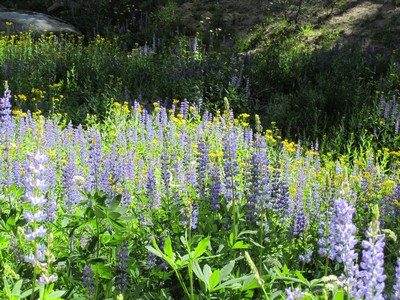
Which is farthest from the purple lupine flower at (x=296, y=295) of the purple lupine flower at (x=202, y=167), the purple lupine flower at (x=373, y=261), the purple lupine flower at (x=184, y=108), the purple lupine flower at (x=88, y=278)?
the purple lupine flower at (x=184, y=108)

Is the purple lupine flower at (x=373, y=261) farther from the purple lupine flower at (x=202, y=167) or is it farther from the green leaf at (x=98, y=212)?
the purple lupine flower at (x=202, y=167)

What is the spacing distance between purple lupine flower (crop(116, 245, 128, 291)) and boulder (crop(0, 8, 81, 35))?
10.6m

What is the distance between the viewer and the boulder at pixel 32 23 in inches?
487

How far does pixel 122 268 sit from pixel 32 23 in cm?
1121

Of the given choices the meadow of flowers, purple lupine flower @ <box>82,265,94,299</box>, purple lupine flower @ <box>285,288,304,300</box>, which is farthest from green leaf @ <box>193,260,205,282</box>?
purple lupine flower @ <box>82,265,94,299</box>

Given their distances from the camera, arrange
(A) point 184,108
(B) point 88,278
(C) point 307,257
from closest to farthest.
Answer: (B) point 88,278, (C) point 307,257, (A) point 184,108

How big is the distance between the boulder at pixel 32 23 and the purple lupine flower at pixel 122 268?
34.7ft

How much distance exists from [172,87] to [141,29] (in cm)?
505

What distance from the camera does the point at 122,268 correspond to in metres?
2.47

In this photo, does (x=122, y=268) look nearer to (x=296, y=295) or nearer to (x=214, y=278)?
(x=214, y=278)

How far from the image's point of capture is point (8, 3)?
15.7m

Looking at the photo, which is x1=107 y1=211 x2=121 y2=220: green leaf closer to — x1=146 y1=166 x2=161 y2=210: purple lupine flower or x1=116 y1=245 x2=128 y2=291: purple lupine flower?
x1=116 y1=245 x2=128 y2=291: purple lupine flower

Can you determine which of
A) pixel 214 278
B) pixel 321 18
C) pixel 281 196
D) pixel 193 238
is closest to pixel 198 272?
pixel 214 278

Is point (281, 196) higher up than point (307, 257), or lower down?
higher up
